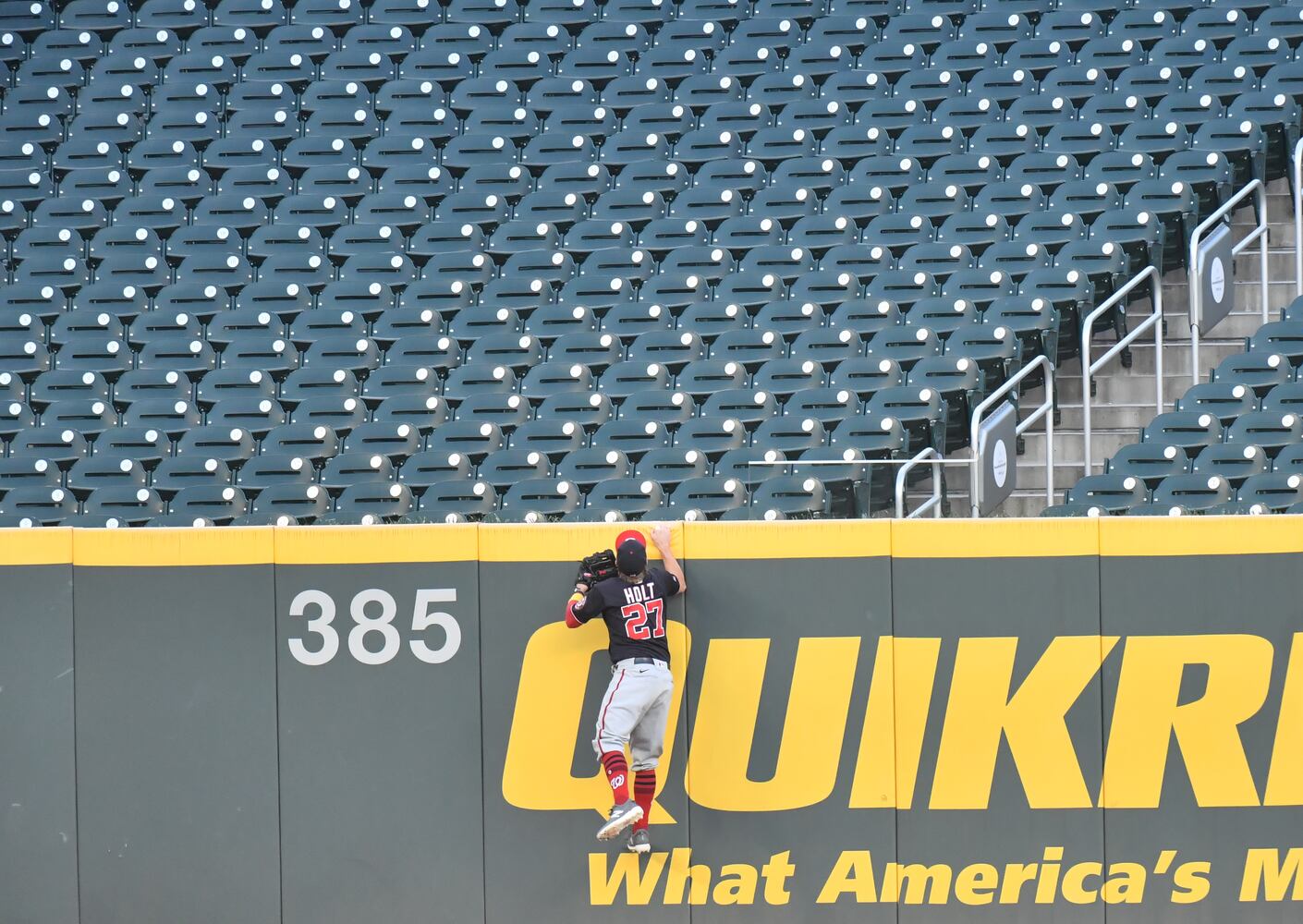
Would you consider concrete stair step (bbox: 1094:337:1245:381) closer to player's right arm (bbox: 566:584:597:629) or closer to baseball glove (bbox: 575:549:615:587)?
baseball glove (bbox: 575:549:615:587)

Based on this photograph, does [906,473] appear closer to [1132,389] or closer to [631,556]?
[631,556]

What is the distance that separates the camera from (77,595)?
22.7ft

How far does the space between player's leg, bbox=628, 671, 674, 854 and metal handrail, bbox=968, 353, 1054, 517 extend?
1764mm

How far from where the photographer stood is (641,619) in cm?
650

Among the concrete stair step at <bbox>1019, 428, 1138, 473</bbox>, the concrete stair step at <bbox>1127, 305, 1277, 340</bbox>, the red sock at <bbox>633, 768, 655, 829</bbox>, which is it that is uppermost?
the concrete stair step at <bbox>1127, 305, 1277, 340</bbox>

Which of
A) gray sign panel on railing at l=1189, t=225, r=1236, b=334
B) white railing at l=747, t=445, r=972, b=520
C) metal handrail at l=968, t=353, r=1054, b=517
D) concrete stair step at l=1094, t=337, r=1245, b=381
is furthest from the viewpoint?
concrete stair step at l=1094, t=337, r=1245, b=381

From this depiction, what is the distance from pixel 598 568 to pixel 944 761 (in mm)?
1788

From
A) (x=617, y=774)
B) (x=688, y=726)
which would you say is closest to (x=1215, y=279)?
(x=688, y=726)

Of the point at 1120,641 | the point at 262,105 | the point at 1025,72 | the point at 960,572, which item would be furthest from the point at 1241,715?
the point at 262,105

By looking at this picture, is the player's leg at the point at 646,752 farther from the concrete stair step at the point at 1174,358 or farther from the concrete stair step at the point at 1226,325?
the concrete stair step at the point at 1226,325

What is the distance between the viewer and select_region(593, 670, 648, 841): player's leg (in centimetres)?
636

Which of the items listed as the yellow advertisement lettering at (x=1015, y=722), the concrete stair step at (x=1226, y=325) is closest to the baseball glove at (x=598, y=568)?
the yellow advertisement lettering at (x=1015, y=722)

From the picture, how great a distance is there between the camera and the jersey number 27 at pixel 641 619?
6488mm

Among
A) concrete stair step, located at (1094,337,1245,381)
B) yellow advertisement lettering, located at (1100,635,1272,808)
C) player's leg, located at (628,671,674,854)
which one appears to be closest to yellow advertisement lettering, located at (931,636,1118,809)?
yellow advertisement lettering, located at (1100,635,1272,808)
